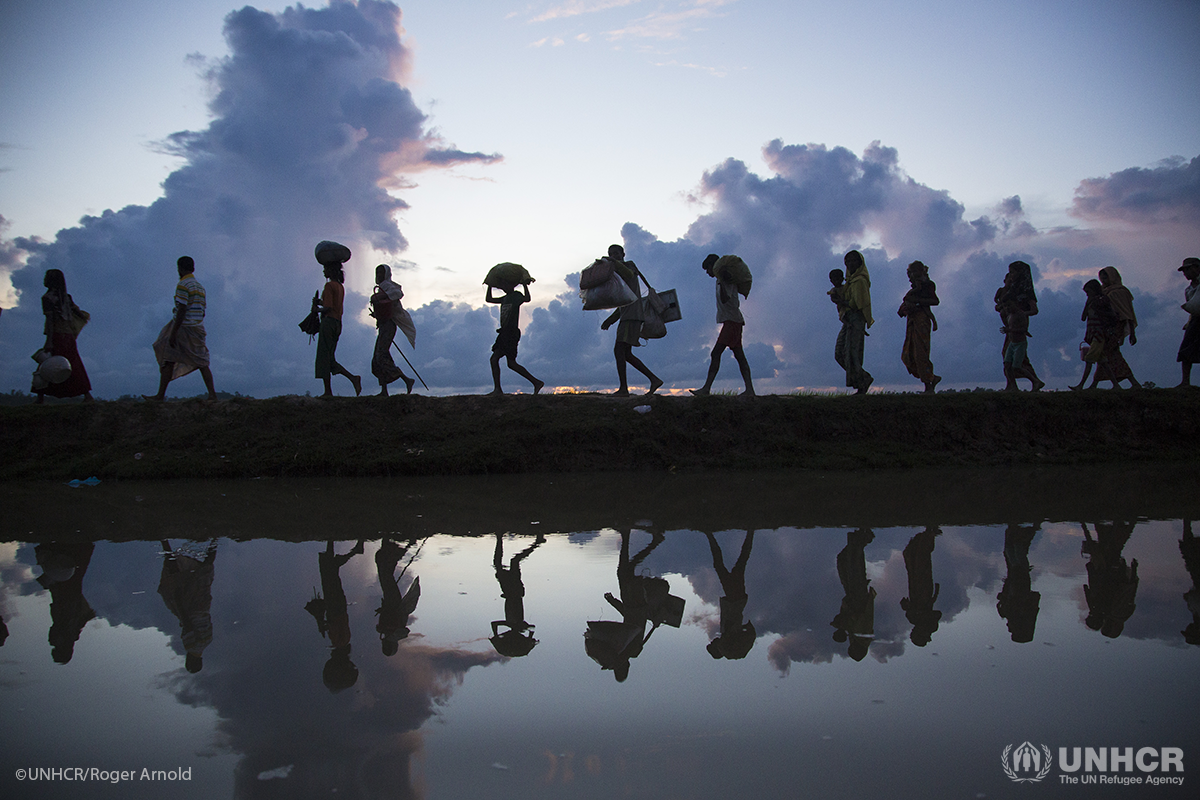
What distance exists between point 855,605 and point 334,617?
2419 millimetres

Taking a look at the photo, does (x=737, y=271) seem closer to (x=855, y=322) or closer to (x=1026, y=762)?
(x=855, y=322)

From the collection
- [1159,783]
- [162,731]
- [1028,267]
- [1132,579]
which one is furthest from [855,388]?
[162,731]

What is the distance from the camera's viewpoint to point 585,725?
2.09 meters

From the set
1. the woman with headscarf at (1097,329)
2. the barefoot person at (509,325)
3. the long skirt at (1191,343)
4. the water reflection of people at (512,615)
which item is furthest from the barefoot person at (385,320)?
the long skirt at (1191,343)

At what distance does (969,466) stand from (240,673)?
8.75 metres

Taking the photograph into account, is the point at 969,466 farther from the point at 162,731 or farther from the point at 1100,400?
the point at 162,731

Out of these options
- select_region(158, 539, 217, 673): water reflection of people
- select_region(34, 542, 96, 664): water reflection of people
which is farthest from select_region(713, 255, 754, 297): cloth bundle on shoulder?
select_region(34, 542, 96, 664): water reflection of people

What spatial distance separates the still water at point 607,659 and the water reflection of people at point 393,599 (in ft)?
0.08

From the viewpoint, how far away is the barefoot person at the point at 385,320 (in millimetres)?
10270

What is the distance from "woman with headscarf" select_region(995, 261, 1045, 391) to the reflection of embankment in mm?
3141

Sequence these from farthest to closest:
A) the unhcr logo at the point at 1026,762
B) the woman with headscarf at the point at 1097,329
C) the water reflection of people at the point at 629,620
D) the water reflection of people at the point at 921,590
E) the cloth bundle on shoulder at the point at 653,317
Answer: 1. the woman with headscarf at the point at 1097,329
2. the cloth bundle on shoulder at the point at 653,317
3. the water reflection of people at the point at 921,590
4. the water reflection of people at the point at 629,620
5. the unhcr logo at the point at 1026,762

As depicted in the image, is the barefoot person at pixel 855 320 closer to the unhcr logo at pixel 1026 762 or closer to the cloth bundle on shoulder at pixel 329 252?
the cloth bundle on shoulder at pixel 329 252

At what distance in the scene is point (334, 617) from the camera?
10.2 feet

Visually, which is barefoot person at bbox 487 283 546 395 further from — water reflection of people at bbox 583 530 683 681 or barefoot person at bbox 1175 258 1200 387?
barefoot person at bbox 1175 258 1200 387
